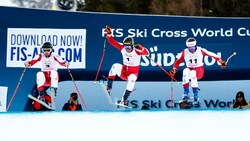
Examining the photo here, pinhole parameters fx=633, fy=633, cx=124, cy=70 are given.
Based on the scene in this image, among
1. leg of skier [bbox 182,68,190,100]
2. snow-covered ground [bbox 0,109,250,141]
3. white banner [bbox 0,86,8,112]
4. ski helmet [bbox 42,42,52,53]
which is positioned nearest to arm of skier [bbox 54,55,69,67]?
ski helmet [bbox 42,42,52,53]

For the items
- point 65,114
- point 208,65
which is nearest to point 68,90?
point 208,65

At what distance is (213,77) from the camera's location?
1007 cm

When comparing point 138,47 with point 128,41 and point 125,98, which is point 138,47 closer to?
point 128,41

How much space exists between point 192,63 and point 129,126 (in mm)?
4799

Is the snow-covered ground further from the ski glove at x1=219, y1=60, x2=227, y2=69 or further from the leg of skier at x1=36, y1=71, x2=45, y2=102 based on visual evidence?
the ski glove at x1=219, y1=60, x2=227, y2=69

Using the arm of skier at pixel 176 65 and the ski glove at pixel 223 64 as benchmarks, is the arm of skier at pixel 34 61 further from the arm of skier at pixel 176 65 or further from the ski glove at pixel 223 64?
the ski glove at pixel 223 64

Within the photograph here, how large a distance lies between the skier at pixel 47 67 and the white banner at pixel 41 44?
7 centimetres

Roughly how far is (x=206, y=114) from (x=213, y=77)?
4808 mm

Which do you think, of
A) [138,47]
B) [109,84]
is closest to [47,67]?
[109,84]

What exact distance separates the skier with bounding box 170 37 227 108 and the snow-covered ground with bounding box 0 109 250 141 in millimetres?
4560

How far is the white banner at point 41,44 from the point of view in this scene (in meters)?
10.1

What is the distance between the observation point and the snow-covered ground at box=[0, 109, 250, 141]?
5.18 meters

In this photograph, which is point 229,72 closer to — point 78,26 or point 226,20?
point 226,20

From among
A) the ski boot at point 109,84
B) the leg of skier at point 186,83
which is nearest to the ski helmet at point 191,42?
the leg of skier at point 186,83
